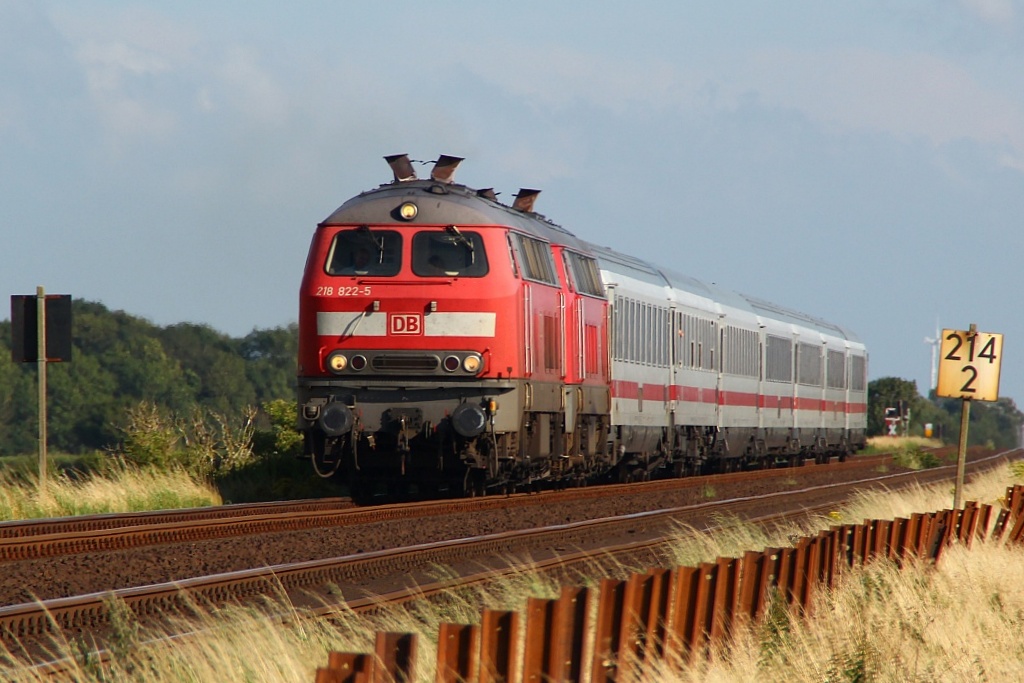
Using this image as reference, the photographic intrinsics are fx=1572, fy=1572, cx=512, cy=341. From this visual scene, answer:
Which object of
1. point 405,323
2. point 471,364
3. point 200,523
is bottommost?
point 200,523

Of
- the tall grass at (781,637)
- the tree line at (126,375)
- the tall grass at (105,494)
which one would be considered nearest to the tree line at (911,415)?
the tree line at (126,375)

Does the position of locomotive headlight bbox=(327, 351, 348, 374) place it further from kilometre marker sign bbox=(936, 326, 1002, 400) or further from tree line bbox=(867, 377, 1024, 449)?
tree line bbox=(867, 377, 1024, 449)

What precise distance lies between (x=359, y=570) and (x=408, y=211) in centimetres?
698

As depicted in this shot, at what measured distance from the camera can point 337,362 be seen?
17.8 metres

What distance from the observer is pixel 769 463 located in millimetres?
38750

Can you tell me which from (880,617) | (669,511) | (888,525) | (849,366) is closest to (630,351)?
Result: (669,511)

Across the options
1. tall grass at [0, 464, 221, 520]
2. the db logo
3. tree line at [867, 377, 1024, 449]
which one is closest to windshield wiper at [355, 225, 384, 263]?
the db logo

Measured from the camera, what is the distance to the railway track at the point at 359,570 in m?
9.52

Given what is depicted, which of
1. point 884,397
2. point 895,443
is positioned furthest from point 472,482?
point 884,397

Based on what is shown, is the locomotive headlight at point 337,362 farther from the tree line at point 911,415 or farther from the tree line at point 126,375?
the tree line at point 911,415

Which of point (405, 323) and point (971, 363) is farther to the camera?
point (405, 323)

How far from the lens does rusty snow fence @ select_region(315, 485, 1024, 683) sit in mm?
5516

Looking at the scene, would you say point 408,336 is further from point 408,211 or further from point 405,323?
point 408,211

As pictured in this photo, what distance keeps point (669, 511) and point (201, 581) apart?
879 centimetres
